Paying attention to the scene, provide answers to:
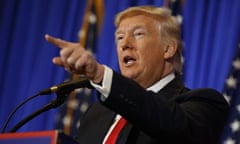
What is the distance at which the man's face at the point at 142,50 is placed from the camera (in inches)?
89.8

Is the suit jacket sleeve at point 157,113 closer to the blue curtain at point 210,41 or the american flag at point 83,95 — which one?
the blue curtain at point 210,41

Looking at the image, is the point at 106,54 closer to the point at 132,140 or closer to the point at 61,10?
the point at 61,10

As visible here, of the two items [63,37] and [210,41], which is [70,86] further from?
[63,37]

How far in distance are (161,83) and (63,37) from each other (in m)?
1.86

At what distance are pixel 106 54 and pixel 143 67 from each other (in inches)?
54.1

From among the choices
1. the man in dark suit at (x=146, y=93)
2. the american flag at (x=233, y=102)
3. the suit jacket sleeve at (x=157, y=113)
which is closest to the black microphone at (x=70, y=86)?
the man in dark suit at (x=146, y=93)

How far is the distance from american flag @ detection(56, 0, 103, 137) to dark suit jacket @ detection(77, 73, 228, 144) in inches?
59.1

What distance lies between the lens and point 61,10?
13.2 feet

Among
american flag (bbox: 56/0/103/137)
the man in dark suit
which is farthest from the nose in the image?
american flag (bbox: 56/0/103/137)

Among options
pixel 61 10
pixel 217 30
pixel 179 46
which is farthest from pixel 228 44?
pixel 61 10

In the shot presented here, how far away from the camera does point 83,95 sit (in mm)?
3672

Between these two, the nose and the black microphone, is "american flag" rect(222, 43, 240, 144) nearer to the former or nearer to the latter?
the nose

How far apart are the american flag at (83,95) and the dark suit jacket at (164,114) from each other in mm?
1501

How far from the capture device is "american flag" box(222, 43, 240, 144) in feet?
9.50
